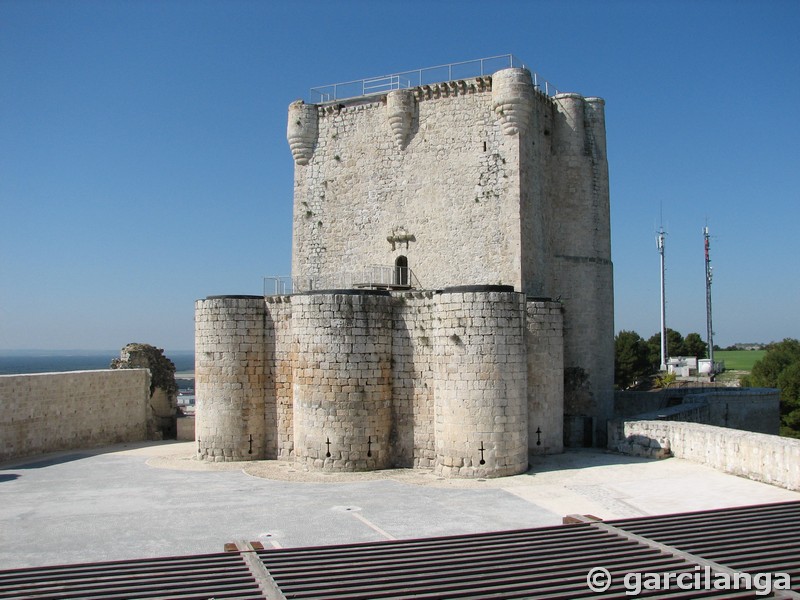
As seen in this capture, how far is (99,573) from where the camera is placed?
23.5 feet

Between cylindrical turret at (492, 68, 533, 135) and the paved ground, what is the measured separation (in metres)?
9.07

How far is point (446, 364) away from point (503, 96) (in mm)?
8184

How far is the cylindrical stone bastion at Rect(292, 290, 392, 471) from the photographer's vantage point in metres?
17.1

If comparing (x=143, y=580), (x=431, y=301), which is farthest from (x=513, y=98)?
(x=143, y=580)

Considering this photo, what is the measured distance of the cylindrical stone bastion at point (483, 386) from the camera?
52.8 ft

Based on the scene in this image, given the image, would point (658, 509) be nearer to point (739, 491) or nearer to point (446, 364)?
point (739, 491)

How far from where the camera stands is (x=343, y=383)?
56.1ft

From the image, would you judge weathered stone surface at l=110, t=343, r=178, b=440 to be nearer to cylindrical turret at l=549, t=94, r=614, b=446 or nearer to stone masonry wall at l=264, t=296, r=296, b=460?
stone masonry wall at l=264, t=296, r=296, b=460

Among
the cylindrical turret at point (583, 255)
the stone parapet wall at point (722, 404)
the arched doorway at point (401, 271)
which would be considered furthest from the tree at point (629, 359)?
the arched doorway at point (401, 271)

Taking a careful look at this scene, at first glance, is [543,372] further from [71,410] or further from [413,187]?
[71,410]

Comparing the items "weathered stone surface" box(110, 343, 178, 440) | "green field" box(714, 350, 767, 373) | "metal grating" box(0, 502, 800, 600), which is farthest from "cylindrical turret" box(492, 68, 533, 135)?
"green field" box(714, 350, 767, 373)

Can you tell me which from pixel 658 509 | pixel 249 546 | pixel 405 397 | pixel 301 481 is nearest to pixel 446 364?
pixel 405 397

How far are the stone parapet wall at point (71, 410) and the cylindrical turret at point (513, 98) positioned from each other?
13.7 meters

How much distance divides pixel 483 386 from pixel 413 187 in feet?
26.2
